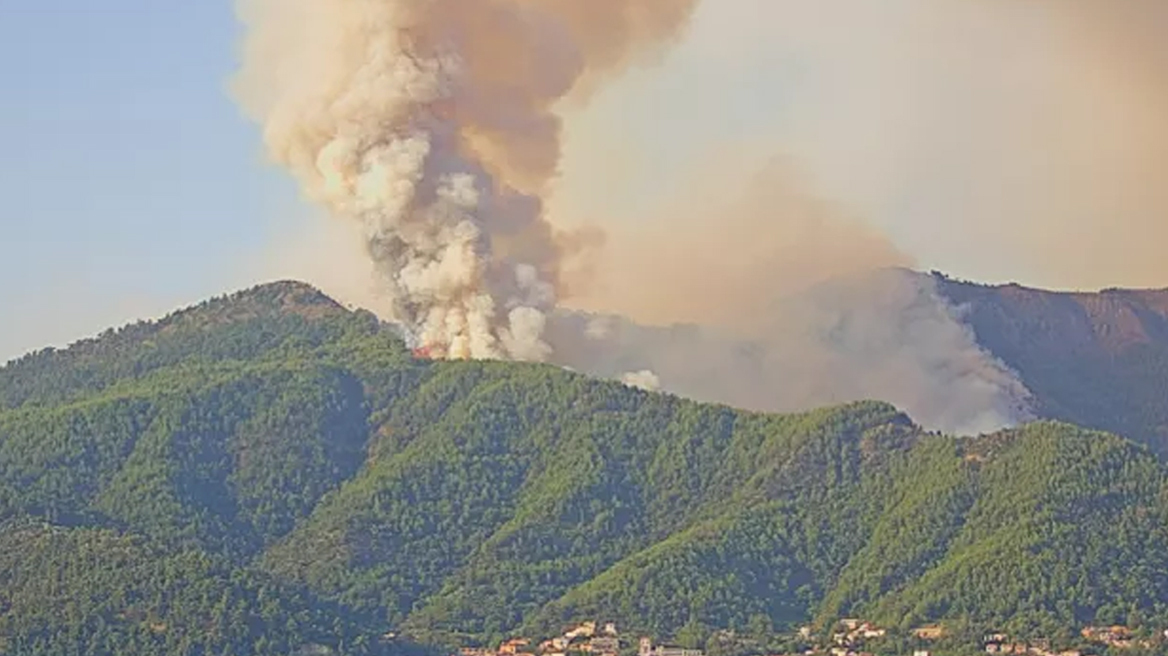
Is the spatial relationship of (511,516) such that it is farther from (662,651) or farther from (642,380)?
(662,651)

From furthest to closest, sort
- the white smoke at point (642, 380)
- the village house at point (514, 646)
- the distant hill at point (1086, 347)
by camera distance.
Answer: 1. the distant hill at point (1086, 347)
2. the white smoke at point (642, 380)
3. the village house at point (514, 646)

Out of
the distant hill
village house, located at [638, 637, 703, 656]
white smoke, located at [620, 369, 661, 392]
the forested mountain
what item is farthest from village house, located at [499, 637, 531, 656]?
the distant hill

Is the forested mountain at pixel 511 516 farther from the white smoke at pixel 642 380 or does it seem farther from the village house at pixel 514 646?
the white smoke at pixel 642 380

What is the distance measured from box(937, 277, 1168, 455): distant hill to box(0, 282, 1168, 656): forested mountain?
37.5 metres

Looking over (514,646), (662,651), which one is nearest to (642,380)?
(514,646)

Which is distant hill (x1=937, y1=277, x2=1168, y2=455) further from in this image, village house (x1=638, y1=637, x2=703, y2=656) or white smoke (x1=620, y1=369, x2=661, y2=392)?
village house (x1=638, y1=637, x2=703, y2=656)

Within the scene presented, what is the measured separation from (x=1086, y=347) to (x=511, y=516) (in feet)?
194

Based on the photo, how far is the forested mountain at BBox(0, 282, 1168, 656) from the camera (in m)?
124

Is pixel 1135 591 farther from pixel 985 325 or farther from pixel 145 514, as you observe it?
pixel 985 325

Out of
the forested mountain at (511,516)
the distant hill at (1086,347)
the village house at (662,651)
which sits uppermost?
the distant hill at (1086,347)

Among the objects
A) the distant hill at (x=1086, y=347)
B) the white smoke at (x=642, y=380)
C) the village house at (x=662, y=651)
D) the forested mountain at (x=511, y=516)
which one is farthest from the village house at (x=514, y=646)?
the distant hill at (x=1086, y=347)

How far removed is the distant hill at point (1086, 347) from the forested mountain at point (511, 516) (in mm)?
37506

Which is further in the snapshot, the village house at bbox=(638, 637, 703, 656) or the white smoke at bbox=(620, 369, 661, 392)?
the white smoke at bbox=(620, 369, 661, 392)

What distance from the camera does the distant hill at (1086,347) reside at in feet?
591
